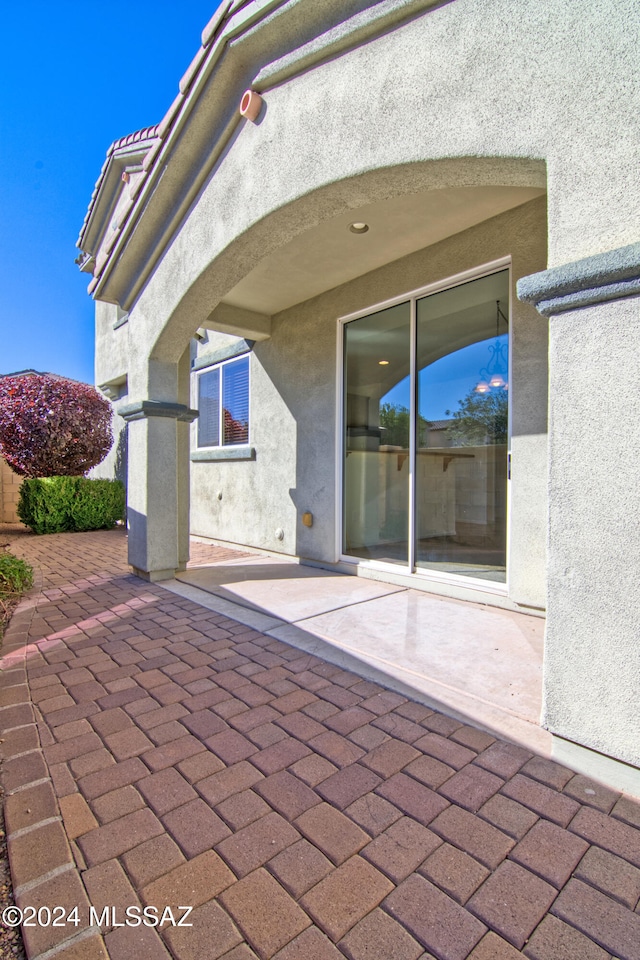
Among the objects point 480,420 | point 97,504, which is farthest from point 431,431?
point 97,504

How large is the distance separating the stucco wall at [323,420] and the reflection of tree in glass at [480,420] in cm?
33

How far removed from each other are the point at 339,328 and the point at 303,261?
3.24 feet

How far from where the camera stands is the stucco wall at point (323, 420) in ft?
12.7

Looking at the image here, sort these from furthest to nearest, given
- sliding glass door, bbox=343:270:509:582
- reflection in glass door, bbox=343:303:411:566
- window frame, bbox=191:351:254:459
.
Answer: window frame, bbox=191:351:254:459, reflection in glass door, bbox=343:303:411:566, sliding glass door, bbox=343:270:509:582

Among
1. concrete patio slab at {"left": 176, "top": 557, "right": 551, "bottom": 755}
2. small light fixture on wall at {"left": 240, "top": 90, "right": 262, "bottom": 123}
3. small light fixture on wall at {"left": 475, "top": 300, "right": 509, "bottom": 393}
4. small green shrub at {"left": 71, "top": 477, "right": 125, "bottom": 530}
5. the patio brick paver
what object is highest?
small light fixture on wall at {"left": 240, "top": 90, "right": 262, "bottom": 123}

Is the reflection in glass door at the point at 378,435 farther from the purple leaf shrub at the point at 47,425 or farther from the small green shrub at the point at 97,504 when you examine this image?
the purple leaf shrub at the point at 47,425

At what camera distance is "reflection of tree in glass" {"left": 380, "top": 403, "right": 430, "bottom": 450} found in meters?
4.96

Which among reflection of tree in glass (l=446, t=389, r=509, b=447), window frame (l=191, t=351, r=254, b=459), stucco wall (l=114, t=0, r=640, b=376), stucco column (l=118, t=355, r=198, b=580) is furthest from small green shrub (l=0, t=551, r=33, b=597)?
reflection of tree in glass (l=446, t=389, r=509, b=447)

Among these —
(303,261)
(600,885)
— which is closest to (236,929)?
(600,885)

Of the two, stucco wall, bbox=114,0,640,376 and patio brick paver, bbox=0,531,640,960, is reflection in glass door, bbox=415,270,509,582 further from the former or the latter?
patio brick paver, bbox=0,531,640,960

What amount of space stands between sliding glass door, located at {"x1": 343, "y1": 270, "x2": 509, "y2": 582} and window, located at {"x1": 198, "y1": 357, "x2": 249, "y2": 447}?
7.54ft

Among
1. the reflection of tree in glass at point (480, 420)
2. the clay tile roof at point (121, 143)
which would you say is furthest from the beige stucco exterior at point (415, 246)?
the clay tile roof at point (121, 143)

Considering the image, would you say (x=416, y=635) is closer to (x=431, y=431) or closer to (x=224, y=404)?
(x=431, y=431)

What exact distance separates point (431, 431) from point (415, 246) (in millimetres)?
1838
